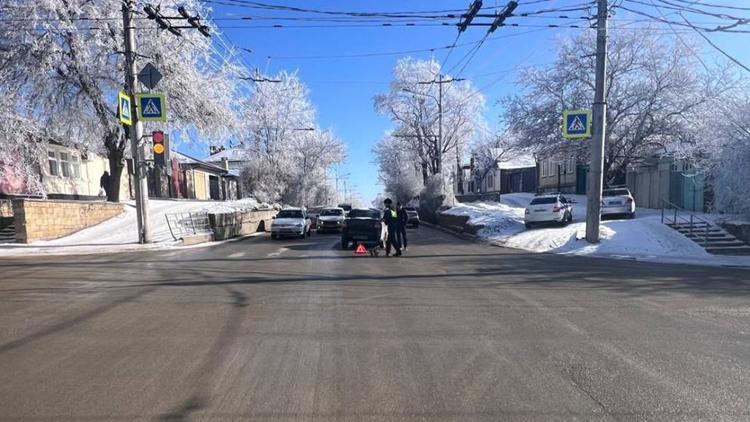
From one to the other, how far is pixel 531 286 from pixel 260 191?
124ft

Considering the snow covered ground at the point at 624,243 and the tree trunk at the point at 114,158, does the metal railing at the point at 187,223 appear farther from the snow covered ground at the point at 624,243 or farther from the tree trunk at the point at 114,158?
the snow covered ground at the point at 624,243

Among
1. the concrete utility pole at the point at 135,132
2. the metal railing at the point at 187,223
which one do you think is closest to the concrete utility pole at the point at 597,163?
the concrete utility pole at the point at 135,132

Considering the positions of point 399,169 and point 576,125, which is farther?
point 399,169

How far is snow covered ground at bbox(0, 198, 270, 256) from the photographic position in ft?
56.2

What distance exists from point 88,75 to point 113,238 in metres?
7.05

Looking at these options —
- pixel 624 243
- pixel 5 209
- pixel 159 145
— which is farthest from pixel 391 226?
pixel 5 209

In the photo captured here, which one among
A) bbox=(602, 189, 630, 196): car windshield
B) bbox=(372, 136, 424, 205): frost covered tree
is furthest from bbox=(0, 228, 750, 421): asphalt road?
bbox=(372, 136, 424, 205): frost covered tree

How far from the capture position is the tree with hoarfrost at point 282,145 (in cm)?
4572

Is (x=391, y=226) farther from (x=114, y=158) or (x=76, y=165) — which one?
(x=76, y=165)

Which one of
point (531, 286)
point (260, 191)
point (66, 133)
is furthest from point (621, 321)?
point (260, 191)

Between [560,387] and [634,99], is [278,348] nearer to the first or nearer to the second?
[560,387]

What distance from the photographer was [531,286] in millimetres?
9445

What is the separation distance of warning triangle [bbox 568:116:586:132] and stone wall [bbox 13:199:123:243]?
19.6 metres

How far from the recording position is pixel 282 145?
159 ft
